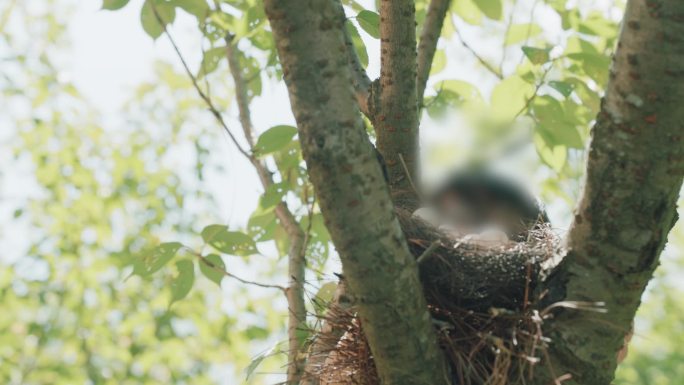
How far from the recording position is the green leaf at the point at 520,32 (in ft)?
10.4

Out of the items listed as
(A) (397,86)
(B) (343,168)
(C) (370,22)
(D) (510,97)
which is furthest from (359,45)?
(B) (343,168)

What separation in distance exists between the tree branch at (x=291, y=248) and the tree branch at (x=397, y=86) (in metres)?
0.50

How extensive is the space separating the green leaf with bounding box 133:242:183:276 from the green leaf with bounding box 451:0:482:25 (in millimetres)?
1383

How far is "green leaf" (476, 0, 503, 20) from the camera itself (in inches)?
119

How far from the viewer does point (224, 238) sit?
280cm

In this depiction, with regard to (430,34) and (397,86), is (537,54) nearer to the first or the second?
(430,34)

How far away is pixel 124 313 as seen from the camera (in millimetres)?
10383

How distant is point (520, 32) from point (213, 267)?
1.47 metres

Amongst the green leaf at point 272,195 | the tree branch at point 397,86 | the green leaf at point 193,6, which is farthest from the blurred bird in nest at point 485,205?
the green leaf at point 193,6

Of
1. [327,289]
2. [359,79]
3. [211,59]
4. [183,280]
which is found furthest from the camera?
[211,59]

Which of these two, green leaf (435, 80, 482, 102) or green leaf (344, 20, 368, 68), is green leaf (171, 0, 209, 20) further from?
green leaf (435, 80, 482, 102)

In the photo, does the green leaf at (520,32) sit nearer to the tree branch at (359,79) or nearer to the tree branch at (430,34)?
the tree branch at (430,34)

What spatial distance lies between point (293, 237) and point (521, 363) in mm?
1479

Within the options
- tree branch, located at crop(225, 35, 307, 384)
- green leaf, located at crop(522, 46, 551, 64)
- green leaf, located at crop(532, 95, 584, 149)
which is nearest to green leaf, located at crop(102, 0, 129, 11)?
tree branch, located at crop(225, 35, 307, 384)
